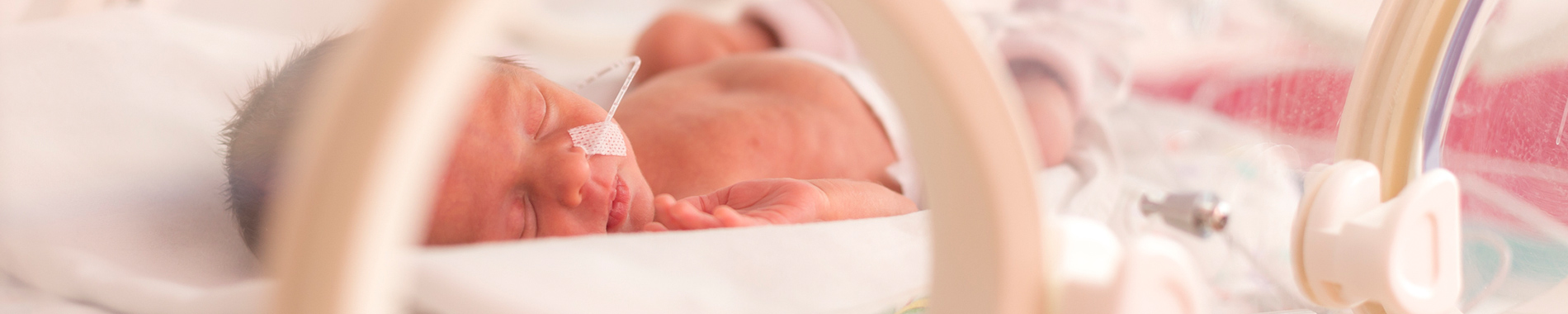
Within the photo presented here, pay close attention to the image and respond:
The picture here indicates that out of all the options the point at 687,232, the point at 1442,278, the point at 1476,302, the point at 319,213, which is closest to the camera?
the point at 319,213

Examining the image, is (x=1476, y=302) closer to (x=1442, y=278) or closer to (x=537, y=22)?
(x=1442, y=278)

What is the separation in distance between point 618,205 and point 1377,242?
1.53 feet

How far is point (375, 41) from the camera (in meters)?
0.19

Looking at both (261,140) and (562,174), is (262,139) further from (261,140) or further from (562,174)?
(562,174)

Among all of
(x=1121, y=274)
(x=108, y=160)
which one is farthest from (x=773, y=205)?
(x=108, y=160)

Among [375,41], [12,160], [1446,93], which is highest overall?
[1446,93]

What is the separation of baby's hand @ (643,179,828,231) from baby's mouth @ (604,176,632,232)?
0.17 feet

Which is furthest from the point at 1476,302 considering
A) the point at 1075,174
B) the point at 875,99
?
the point at 875,99

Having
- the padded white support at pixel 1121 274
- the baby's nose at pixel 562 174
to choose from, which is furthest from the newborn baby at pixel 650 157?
the padded white support at pixel 1121 274

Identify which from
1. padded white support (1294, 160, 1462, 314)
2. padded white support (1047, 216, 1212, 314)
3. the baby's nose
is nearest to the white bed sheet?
the baby's nose

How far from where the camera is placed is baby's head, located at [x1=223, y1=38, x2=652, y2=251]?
49 cm

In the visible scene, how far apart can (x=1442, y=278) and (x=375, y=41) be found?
60 cm

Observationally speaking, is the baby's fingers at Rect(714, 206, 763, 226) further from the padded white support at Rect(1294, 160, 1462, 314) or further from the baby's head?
the padded white support at Rect(1294, 160, 1462, 314)

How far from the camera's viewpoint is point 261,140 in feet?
1.71
